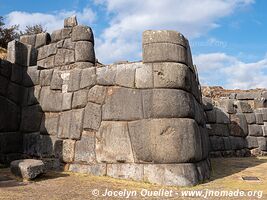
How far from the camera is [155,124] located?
5.53 meters

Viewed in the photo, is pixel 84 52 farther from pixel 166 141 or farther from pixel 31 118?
pixel 166 141

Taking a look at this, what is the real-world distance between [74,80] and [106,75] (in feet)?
3.66

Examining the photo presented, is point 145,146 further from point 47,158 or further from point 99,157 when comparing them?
point 47,158

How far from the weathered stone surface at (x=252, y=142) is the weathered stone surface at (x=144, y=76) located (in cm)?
746

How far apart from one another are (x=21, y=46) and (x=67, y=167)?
380cm

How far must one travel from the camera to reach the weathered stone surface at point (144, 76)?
5.80 meters

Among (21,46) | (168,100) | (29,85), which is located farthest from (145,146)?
(21,46)

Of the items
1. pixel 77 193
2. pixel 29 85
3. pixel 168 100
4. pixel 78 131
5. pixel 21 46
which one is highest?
pixel 21 46

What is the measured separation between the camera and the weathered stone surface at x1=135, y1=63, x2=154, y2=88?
228 inches

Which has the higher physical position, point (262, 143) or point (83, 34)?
point (83, 34)

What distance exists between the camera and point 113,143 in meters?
5.96

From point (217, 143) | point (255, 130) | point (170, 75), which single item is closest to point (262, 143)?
point (255, 130)

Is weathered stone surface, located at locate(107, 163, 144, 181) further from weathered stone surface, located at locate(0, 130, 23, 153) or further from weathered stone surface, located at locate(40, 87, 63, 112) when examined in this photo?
weathered stone surface, located at locate(0, 130, 23, 153)

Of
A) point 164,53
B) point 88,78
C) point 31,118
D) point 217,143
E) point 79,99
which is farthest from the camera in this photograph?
point 217,143
